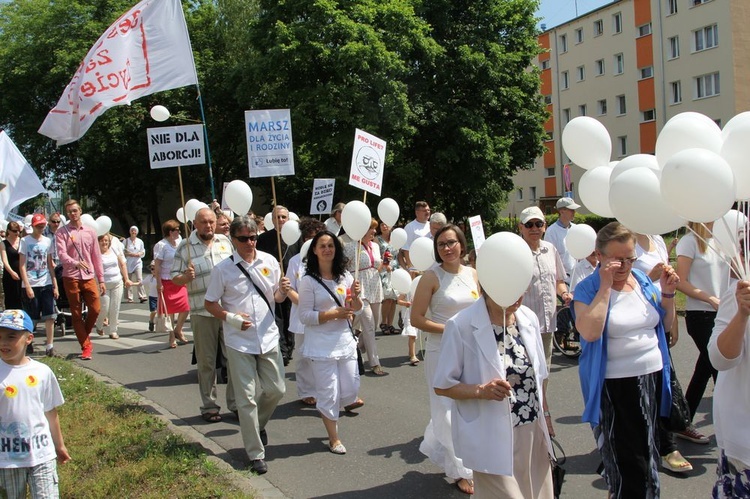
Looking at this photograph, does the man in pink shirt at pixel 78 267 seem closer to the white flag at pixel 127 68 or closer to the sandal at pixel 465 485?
the white flag at pixel 127 68

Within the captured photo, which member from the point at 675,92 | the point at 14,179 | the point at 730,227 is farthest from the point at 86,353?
the point at 675,92

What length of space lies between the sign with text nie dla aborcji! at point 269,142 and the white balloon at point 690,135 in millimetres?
5127

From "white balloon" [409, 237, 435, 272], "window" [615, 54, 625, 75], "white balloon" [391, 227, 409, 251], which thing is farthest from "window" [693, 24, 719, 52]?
"white balloon" [409, 237, 435, 272]

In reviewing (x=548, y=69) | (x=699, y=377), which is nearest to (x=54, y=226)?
(x=699, y=377)

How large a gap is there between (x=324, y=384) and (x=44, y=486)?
2365 millimetres

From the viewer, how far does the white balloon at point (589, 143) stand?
540 cm

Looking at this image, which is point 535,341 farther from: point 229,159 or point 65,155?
point 65,155

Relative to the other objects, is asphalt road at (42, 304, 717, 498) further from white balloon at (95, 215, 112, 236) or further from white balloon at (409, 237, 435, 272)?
white balloon at (95, 215, 112, 236)

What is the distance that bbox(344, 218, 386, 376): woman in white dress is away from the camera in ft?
29.3

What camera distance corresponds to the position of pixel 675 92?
145 feet

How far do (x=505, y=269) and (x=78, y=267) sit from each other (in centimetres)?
838

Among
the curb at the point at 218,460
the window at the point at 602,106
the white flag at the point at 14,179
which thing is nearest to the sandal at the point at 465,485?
the curb at the point at 218,460

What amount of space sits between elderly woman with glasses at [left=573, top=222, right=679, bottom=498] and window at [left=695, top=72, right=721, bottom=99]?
42.3 meters

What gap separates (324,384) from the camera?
6012 mm
